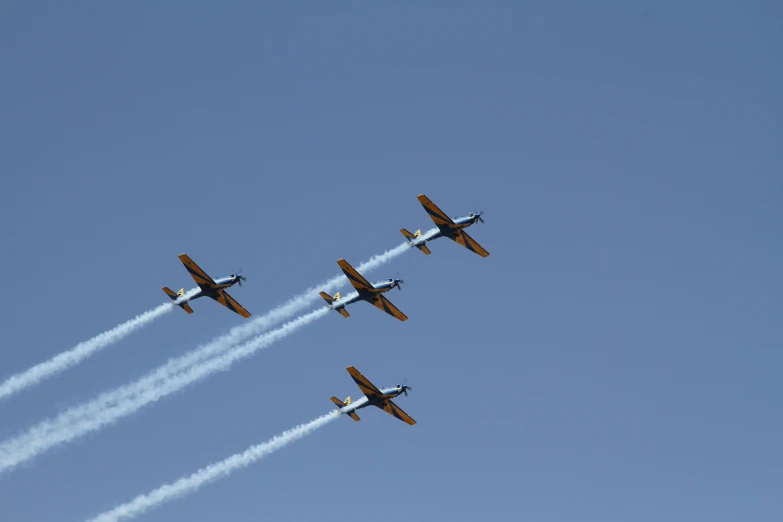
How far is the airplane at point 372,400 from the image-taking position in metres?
152

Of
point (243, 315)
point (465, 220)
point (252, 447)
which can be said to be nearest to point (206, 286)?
point (243, 315)

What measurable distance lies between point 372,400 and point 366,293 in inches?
444

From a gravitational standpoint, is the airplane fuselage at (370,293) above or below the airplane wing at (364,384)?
above

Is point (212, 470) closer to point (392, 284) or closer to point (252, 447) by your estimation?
point (252, 447)

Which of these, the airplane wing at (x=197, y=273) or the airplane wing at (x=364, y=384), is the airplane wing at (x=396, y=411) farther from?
the airplane wing at (x=197, y=273)


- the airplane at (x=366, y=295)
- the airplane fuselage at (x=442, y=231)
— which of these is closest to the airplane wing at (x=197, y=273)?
the airplane at (x=366, y=295)

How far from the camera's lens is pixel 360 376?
153 meters

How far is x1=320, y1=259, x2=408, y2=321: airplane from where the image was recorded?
153 metres

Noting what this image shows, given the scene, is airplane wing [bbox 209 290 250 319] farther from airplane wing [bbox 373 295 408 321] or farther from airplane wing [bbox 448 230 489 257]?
airplane wing [bbox 448 230 489 257]

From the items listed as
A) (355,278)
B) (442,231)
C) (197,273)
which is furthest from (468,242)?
(197,273)

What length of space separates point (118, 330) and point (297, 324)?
1897 cm

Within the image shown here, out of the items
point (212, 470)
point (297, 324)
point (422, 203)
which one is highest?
point (422, 203)

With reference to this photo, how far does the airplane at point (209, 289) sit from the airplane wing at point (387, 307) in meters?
13.9

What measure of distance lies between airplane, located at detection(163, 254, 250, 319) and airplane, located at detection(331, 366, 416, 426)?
13.8m
